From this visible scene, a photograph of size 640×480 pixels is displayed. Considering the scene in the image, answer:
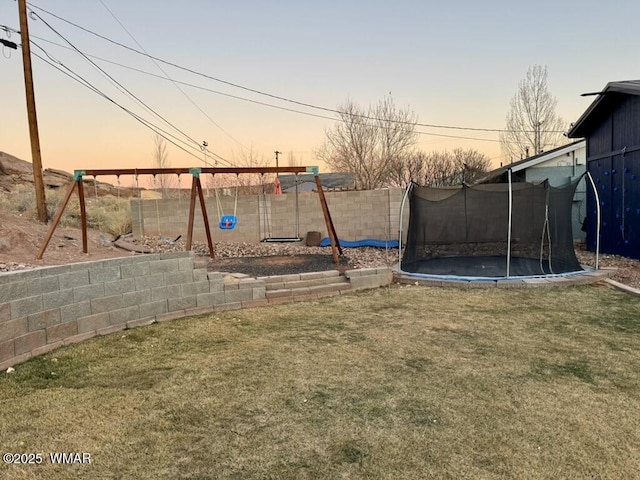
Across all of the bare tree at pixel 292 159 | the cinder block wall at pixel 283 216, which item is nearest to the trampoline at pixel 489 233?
the cinder block wall at pixel 283 216

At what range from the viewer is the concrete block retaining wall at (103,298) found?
322 cm

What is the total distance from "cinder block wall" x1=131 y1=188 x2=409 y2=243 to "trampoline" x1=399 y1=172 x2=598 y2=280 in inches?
76.4

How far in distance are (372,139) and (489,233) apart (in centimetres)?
1311

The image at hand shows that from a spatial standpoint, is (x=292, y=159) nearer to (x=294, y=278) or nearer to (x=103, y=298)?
Result: (x=294, y=278)

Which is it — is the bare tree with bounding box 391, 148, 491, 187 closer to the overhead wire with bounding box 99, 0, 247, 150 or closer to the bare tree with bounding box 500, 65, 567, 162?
the bare tree with bounding box 500, 65, 567, 162

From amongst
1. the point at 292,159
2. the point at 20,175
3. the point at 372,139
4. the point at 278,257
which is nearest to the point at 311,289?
the point at 278,257

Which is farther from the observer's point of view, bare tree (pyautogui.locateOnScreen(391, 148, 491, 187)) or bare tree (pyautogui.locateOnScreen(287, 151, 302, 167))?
bare tree (pyautogui.locateOnScreen(287, 151, 302, 167))

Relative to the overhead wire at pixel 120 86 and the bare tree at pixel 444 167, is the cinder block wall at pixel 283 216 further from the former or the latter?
the bare tree at pixel 444 167

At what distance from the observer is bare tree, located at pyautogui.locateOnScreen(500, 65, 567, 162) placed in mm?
20266

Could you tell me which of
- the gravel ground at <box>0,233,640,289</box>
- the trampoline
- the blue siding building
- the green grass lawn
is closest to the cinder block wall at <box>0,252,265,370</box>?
the green grass lawn

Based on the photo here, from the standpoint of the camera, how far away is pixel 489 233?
898cm

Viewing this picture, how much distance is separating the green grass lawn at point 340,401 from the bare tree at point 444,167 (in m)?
21.1

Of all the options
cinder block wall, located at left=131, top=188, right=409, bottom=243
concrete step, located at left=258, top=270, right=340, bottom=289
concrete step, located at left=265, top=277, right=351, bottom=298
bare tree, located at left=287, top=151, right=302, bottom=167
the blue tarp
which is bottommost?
concrete step, located at left=265, top=277, right=351, bottom=298

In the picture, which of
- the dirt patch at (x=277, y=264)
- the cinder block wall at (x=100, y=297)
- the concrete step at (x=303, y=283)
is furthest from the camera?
the dirt patch at (x=277, y=264)
